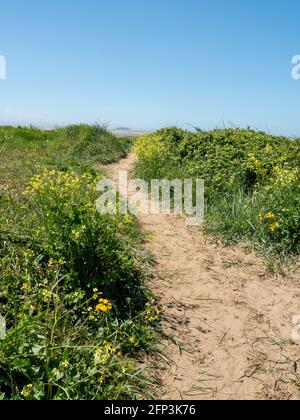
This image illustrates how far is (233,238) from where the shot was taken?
18.8 feet

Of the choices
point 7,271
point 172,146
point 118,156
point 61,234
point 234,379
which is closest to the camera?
point 234,379

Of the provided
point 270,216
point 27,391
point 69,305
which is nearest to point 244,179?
point 270,216

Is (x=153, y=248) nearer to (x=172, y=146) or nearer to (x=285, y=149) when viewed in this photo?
(x=285, y=149)

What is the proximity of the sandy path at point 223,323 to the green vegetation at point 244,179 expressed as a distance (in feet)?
1.48

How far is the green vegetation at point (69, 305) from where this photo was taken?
2611 millimetres

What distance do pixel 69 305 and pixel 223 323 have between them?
1507mm

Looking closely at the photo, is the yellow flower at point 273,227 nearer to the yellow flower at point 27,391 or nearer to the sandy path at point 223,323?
the sandy path at point 223,323

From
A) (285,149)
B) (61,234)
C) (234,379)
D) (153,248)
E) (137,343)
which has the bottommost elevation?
(234,379)

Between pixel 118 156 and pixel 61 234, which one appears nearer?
pixel 61 234

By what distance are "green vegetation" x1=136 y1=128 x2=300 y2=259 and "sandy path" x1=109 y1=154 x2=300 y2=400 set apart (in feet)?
1.48

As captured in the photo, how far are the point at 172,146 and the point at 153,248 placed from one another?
6.63 m

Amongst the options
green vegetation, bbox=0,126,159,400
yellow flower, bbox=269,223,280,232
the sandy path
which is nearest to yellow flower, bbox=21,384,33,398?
green vegetation, bbox=0,126,159,400

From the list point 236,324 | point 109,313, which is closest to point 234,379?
point 236,324

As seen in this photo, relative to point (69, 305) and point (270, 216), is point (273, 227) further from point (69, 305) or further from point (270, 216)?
point (69, 305)
